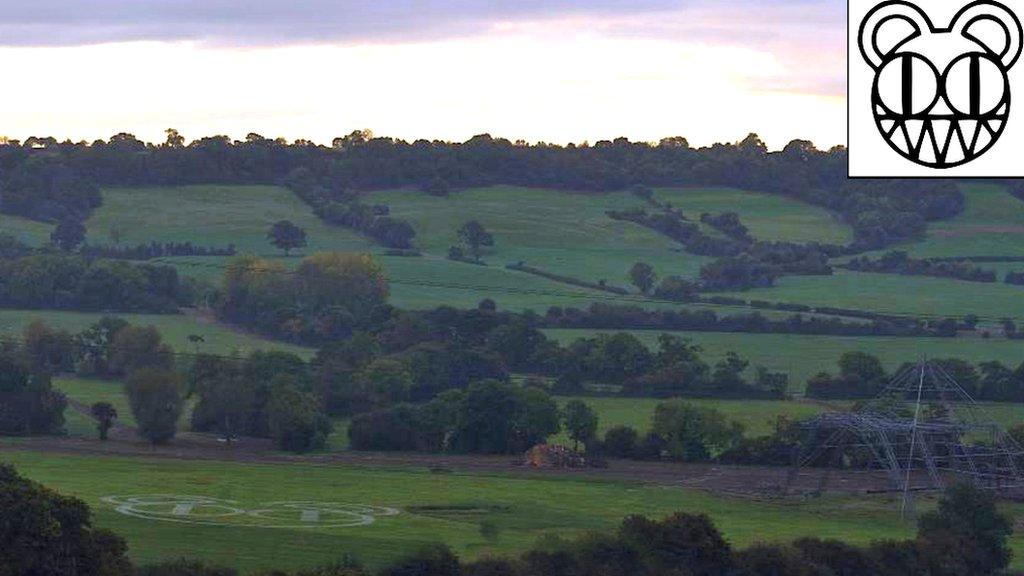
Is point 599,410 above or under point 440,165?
under

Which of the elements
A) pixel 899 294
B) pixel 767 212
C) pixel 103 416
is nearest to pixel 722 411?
pixel 103 416

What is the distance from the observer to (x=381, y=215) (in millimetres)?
159250

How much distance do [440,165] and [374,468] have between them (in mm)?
105166

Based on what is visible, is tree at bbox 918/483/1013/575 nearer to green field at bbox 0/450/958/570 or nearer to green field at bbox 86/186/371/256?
green field at bbox 0/450/958/570

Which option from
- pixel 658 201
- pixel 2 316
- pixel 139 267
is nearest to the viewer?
pixel 2 316

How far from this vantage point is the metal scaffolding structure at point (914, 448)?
6931 cm

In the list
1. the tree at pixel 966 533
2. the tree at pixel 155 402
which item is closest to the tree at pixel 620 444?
the tree at pixel 155 402

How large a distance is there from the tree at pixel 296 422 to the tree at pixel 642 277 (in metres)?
50.6

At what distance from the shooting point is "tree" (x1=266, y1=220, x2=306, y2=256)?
144875mm

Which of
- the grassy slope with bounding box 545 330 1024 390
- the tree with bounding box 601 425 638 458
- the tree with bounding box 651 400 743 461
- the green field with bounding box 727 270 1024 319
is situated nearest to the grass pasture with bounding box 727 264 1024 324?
the green field with bounding box 727 270 1024 319

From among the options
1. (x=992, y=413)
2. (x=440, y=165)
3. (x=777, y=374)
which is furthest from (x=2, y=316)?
(x=440, y=165)

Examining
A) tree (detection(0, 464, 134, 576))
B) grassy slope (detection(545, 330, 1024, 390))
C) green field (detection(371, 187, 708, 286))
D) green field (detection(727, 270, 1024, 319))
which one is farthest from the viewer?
green field (detection(371, 187, 708, 286))

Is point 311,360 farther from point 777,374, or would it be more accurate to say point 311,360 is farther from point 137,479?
point 137,479

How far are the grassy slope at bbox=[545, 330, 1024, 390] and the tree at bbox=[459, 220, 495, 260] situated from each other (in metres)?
37.7
